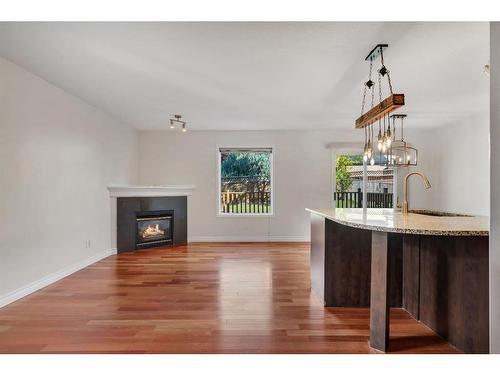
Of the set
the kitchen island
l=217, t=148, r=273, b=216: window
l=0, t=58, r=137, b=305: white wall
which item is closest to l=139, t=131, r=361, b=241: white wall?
l=217, t=148, r=273, b=216: window

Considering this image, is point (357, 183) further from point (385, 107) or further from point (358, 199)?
point (385, 107)

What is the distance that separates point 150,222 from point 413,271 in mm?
4687

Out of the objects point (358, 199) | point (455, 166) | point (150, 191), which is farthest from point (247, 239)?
point (455, 166)

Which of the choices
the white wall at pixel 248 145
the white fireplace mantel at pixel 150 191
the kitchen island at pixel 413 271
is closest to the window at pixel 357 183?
the white wall at pixel 248 145

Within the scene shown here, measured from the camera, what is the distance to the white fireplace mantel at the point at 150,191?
216 inches

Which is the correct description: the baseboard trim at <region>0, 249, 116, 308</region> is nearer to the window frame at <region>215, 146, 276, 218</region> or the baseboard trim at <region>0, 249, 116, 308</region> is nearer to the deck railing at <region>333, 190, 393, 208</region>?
the window frame at <region>215, 146, 276, 218</region>

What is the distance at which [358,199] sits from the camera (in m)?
6.79

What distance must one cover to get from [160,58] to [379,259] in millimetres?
2575

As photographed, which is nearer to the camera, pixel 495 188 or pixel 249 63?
pixel 495 188

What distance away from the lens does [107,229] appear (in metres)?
5.36

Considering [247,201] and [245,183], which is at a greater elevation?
[245,183]

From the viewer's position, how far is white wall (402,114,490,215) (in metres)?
5.15
